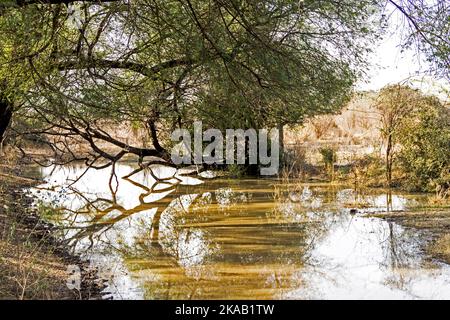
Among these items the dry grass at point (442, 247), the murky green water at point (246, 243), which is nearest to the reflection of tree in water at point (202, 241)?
the murky green water at point (246, 243)

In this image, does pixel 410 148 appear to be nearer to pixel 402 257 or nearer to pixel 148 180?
pixel 402 257

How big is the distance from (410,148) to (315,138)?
7.24m

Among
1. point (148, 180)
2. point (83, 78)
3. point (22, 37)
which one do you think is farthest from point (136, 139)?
point (22, 37)

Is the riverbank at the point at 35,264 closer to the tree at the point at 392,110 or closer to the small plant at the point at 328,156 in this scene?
the tree at the point at 392,110

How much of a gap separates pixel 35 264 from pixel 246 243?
8.36 ft

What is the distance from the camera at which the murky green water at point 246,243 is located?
5098 mm

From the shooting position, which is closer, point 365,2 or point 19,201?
point 365,2

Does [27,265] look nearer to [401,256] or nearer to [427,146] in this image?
[401,256]

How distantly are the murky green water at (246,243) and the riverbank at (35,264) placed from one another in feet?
0.70

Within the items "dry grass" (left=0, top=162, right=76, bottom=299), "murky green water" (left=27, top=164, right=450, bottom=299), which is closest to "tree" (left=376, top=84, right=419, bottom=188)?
"murky green water" (left=27, top=164, right=450, bottom=299)

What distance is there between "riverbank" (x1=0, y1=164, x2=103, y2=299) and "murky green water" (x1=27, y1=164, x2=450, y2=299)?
0.70 feet

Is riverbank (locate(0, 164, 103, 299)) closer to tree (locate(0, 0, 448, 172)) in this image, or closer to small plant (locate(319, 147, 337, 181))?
tree (locate(0, 0, 448, 172))

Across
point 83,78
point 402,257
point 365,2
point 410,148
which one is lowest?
point 402,257

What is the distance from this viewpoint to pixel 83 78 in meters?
6.48
